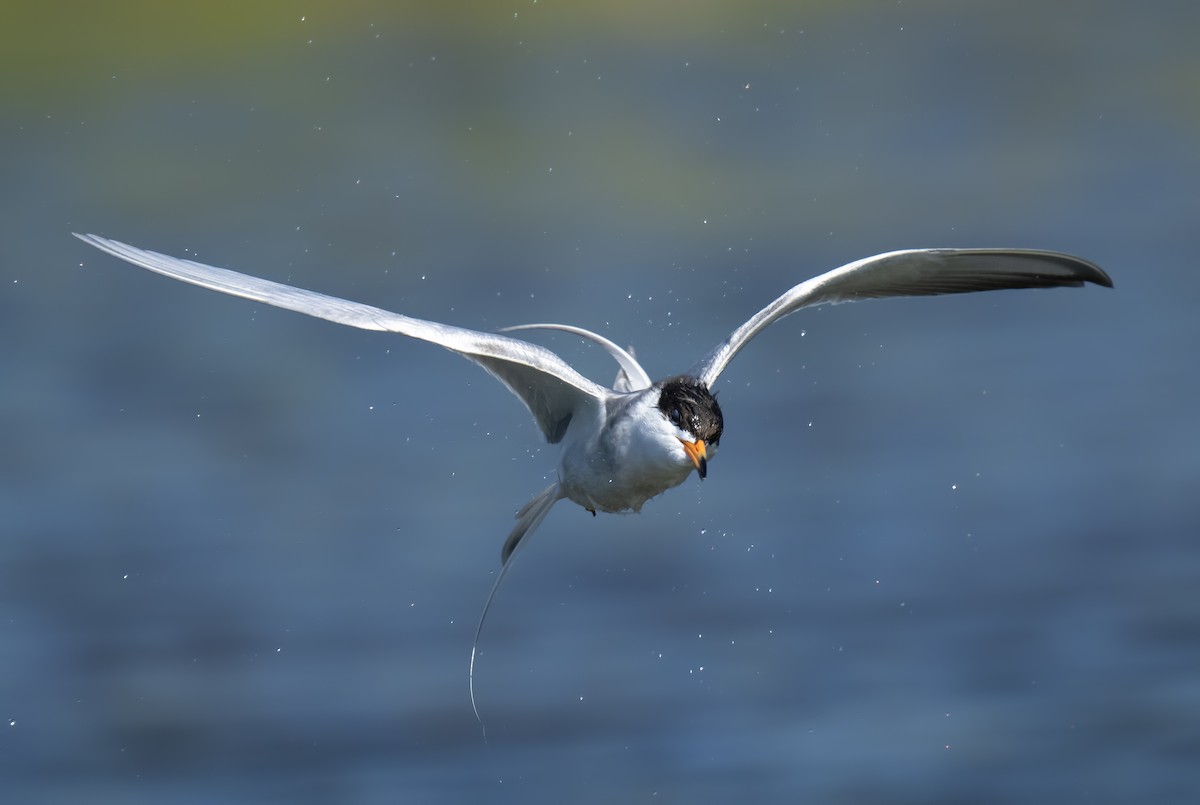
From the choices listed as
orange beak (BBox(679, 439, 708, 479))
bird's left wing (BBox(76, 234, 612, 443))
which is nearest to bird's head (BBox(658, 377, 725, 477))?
orange beak (BBox(679, 439, 708, 479))

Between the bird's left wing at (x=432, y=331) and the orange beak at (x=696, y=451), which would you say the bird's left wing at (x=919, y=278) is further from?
the bird's left wing at (x=432, y=331)

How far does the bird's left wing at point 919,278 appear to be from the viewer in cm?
635

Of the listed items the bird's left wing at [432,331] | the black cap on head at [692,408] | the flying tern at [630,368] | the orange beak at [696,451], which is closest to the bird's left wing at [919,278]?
the flying tern at [630,368]

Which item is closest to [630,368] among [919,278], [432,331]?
[919,278]

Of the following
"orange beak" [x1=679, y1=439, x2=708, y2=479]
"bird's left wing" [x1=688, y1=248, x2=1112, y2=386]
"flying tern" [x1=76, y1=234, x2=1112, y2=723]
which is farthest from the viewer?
"bird's left wing" [x1=688, y1=248, x2=1112, y2=386]

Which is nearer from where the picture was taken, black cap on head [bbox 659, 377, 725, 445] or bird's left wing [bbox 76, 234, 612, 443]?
bird's left wing [bbox 76, 234, 612, 443]

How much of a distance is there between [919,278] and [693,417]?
3.90 feet

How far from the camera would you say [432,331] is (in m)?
5.69

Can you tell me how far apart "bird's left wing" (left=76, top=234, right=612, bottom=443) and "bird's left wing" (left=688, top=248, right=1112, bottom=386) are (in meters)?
→ 0.49

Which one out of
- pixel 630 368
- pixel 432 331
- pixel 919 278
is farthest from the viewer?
pixel 630 368

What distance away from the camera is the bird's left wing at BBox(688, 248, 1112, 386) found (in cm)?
635

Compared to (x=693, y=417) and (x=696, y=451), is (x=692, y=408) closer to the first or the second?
(x=693, y=417)

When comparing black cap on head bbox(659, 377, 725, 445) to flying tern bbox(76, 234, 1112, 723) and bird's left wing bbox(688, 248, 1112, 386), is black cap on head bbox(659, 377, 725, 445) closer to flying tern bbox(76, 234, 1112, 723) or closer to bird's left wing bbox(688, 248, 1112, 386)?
flying tern bbox(76, 234, 1112, 723)

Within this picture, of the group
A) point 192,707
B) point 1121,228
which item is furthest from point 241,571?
A: point 1121,228
